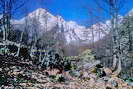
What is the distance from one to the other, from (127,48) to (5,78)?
29095mm

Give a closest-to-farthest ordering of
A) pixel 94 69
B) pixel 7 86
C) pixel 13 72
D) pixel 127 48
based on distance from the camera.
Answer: pixel 7 86 < pixel 13 72 < pixel 94 69 < pixel 127 48

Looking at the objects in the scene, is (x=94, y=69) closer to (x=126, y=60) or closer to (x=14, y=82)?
(x=14, y=82)

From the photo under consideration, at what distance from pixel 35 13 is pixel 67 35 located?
2672 inches

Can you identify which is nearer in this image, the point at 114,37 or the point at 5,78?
the point at 5,78

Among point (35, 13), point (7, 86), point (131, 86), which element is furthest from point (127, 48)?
point (7, 86)

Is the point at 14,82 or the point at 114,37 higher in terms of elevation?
the point at 114,37

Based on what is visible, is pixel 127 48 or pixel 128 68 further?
pixel 127 48

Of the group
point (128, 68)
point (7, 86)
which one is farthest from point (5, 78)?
point (128, 68)

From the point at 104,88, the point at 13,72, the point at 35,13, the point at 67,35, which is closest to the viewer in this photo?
the point at 13,72

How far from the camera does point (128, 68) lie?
34.2 meters

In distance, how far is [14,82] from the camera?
Answer: 10.4 metres

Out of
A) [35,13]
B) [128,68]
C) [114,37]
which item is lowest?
[128,68]

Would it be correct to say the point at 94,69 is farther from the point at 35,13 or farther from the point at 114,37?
the point at 35,13

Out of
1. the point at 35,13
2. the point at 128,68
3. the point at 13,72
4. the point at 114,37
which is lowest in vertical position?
the point at 128,68
